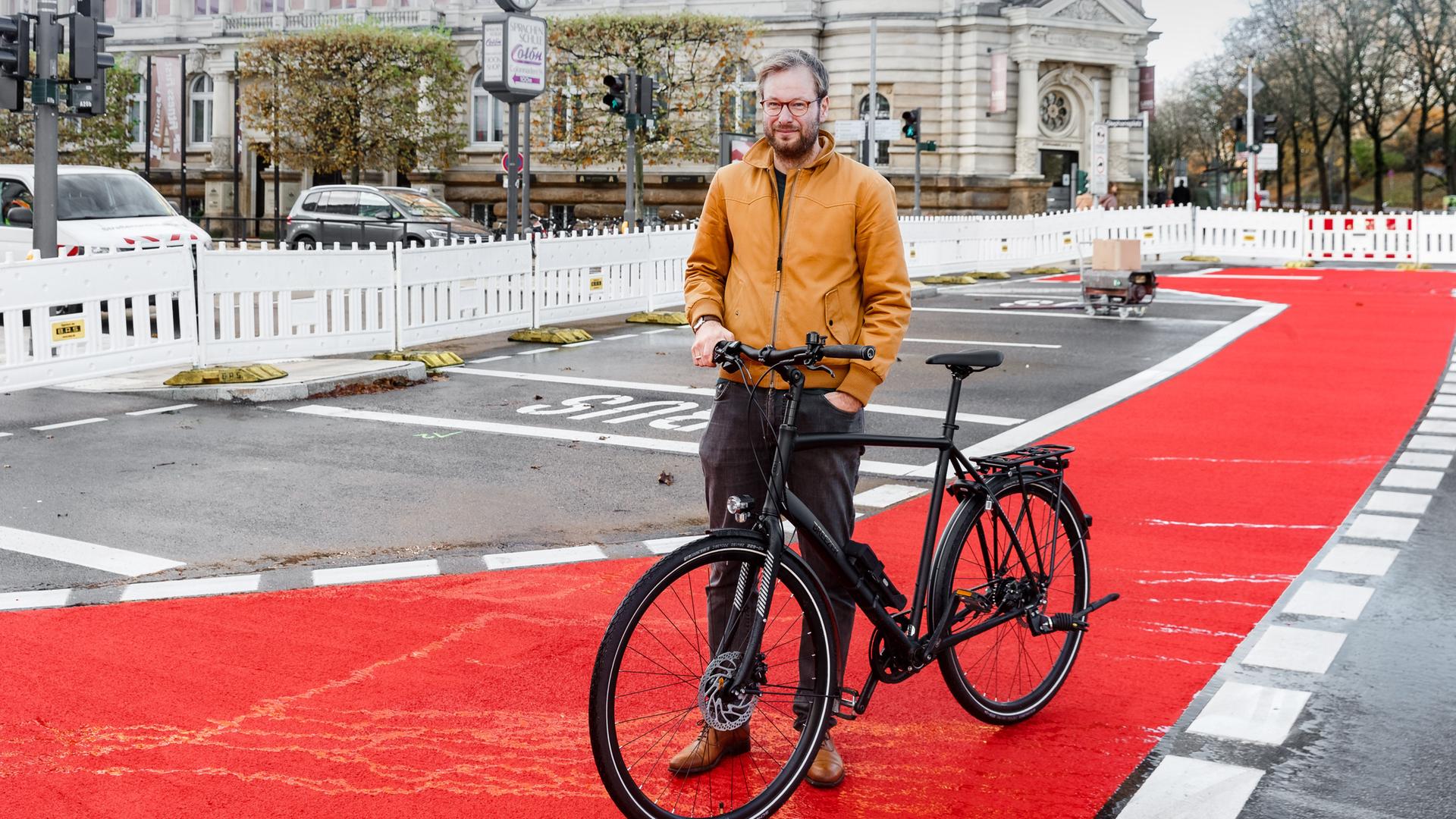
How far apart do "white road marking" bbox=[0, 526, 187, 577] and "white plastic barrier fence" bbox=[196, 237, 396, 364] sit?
20.5 feet

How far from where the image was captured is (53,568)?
7262mm

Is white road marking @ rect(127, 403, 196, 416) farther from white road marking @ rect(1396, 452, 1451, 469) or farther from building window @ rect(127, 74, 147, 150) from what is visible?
building window @ rect(127, 74, 147, 150)

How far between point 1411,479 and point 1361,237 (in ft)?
96.6

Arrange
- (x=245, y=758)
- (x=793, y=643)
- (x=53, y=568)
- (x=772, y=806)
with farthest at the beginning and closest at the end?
1. (x=53, y=568)
2. (x=245, y=758)
3. (x=793, y=643)
4. (x=772, y=806)

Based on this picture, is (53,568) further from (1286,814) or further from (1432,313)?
(1432,313)

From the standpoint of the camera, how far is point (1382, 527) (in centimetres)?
826

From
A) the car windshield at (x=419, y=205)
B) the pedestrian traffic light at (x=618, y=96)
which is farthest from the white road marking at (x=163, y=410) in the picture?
the car windshield at (x=419, y=205)

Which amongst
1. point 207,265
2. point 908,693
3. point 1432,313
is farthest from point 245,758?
point 1432,313

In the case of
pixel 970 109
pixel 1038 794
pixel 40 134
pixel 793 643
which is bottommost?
pixel 1038 794

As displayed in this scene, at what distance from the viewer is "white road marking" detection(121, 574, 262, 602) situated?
6785 mm

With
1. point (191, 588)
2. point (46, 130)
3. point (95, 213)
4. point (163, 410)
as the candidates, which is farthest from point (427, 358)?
point (95, 213)

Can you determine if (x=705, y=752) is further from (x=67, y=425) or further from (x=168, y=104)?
(x=168, y=104)

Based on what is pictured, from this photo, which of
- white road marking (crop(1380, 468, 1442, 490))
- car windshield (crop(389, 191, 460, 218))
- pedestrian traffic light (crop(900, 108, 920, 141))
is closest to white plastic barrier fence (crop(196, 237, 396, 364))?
white road marking (crop(1380, 468, 1442, 490))

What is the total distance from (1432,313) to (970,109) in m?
31.7
